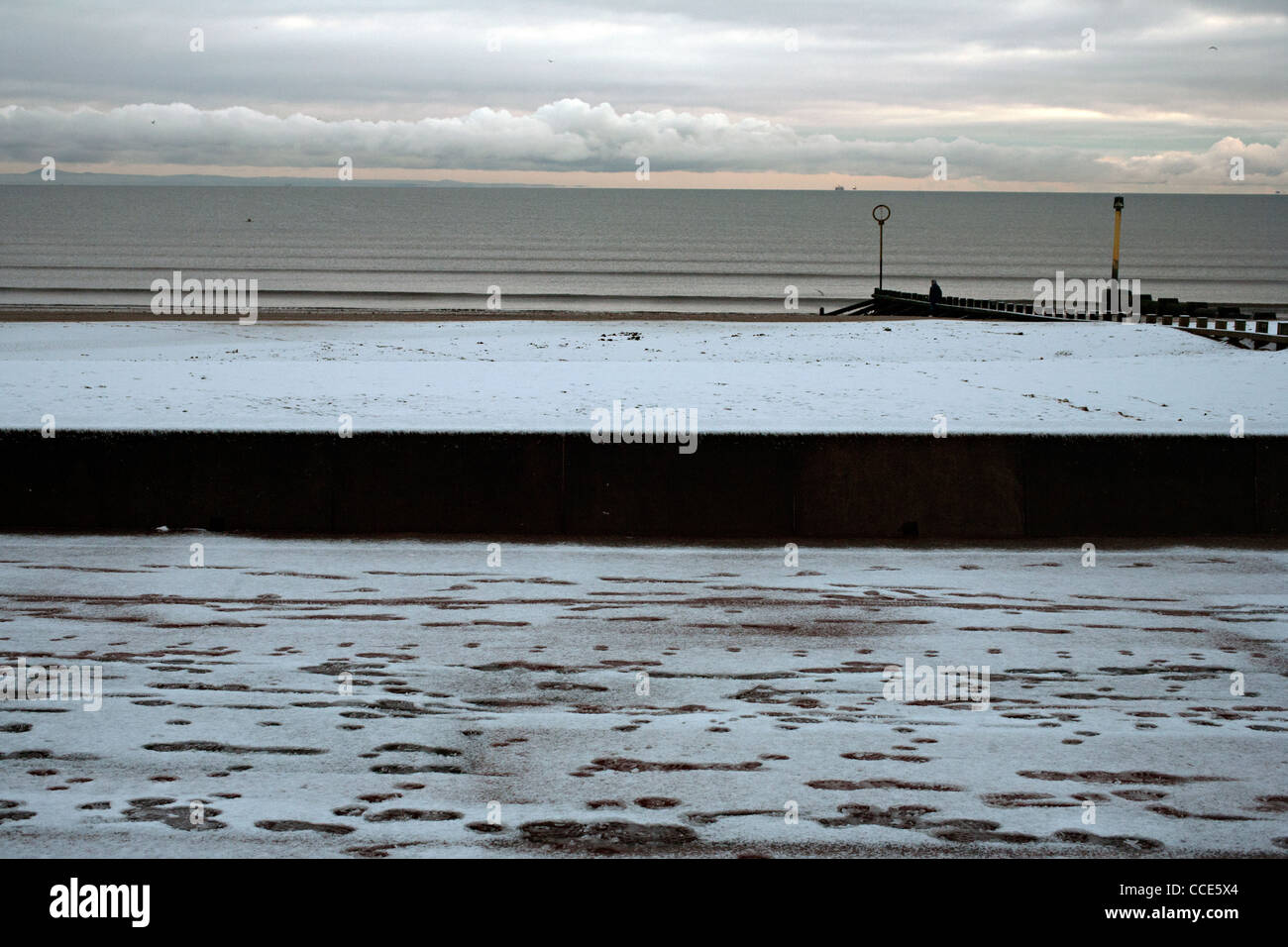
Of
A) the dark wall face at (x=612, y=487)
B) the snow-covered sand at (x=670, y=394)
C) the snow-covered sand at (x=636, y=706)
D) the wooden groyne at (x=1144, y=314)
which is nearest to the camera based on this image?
the snow-covered sand at (x=636, y=706)

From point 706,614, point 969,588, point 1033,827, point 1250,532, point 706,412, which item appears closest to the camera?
point 1033,827

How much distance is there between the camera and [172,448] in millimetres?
7848

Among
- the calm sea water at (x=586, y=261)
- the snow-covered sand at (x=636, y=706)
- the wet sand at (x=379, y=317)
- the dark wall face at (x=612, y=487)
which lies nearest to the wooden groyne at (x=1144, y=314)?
the wet sand at (x=379, y=317)

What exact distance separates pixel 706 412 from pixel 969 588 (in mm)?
3029

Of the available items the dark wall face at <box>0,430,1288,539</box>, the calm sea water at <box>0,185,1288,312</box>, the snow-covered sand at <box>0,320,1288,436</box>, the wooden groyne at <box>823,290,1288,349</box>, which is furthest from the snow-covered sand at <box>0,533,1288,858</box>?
the calm sea water at <box>0,185,1288,312</box>

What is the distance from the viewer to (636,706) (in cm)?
455

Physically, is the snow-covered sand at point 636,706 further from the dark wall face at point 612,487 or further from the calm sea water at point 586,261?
the calm sea water at point 586,261

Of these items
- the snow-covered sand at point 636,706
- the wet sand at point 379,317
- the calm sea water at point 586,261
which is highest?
the calm sea water at point 586,261

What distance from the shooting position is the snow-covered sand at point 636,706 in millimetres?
3459

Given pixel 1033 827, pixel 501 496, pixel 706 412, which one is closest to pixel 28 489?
pixel 501 496

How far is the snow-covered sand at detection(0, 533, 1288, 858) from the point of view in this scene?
3.46m

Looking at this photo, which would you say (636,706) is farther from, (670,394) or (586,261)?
(586,261)

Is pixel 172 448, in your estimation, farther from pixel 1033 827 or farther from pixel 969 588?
pixel 1033 827

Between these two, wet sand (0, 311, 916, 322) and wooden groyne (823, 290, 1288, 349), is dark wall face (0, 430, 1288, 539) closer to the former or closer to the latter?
wooden groyne (823, 290, 1288, 349)
